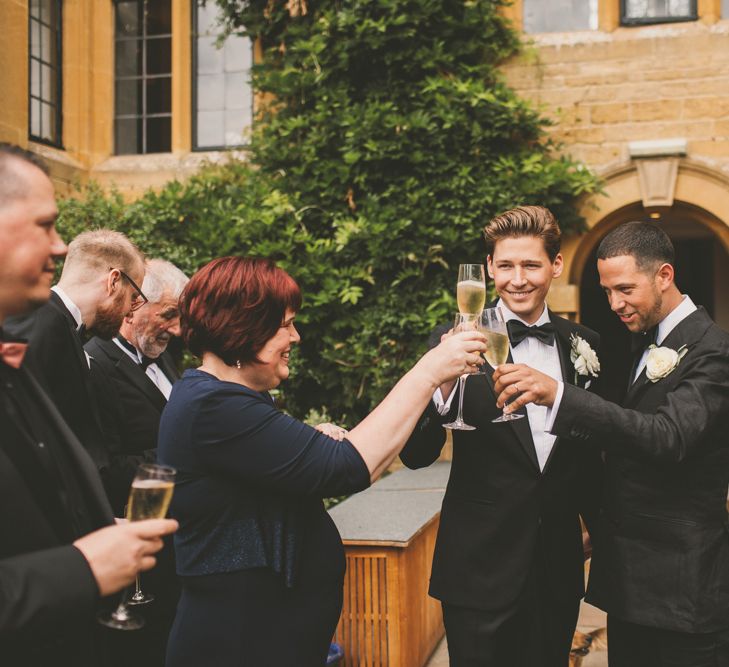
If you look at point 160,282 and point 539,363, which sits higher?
point 160,282

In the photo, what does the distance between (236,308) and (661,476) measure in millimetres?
1468

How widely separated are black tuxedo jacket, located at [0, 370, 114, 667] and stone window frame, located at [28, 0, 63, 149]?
792cm

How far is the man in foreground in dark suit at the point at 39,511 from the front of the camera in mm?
1376

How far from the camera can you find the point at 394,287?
7.37 metres

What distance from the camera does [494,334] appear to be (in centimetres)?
235

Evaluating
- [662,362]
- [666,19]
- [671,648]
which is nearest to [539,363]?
[662,362]

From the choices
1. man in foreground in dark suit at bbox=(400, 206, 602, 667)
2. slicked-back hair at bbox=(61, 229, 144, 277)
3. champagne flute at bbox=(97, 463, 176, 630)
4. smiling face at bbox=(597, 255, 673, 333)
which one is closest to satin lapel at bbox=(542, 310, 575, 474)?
man in foreground in dark suit at bbox=(400, 206, 602, 667)

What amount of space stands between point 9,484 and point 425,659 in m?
3.46

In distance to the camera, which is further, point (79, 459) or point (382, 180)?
point (382, 180)

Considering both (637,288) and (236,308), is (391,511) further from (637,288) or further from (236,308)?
(236,308)

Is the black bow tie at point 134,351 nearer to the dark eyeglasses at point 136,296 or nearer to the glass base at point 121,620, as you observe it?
the dark eyeglasses at point 136,296

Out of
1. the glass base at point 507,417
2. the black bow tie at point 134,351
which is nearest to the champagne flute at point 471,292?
the glass base at point 507,417

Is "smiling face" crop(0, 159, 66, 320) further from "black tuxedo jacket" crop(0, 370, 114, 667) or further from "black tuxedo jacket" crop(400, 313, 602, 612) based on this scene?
"black tuxedo jacket" crop(400, 313, 602, 612)

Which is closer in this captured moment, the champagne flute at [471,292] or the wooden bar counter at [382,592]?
the champagne flute at [471,292]
